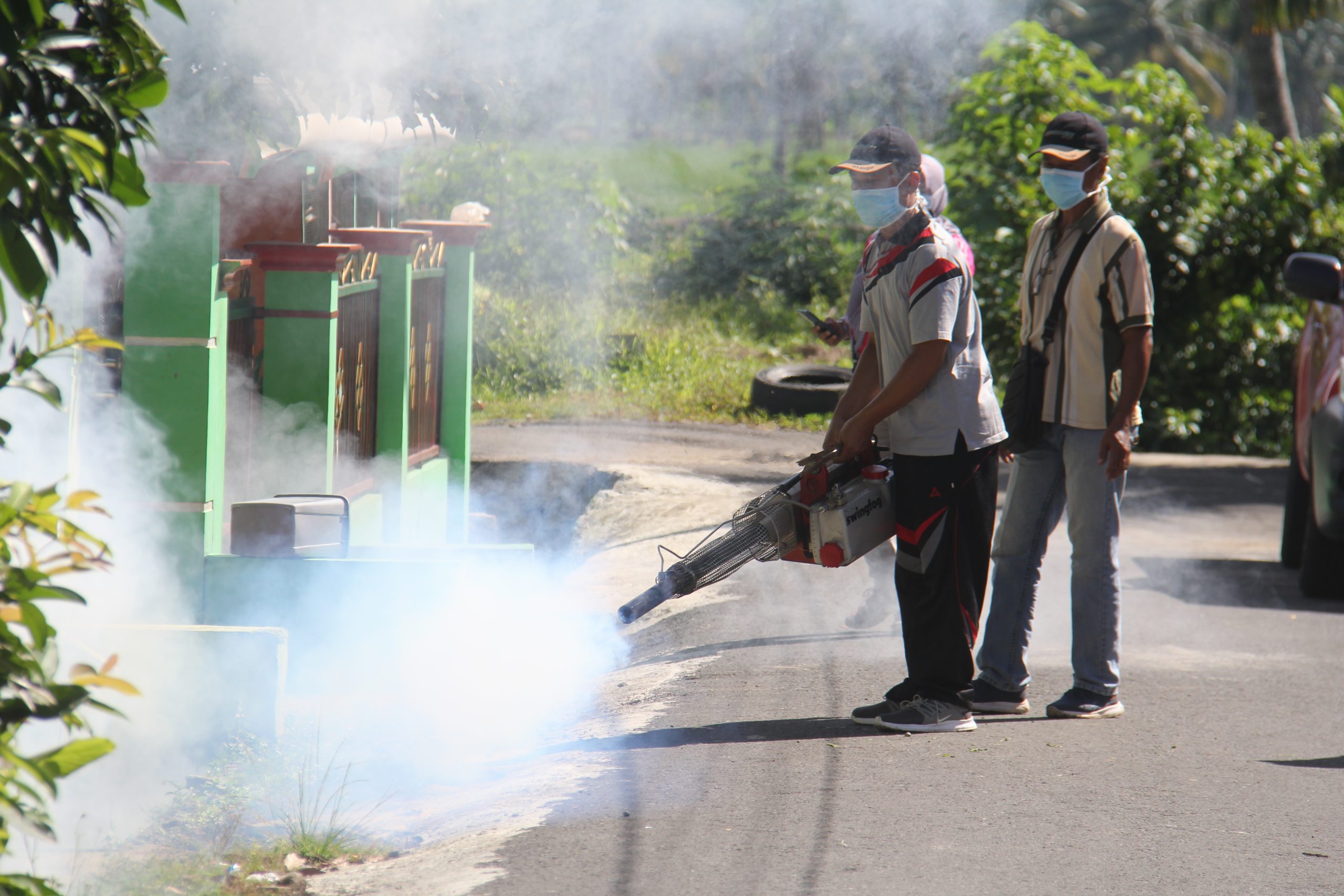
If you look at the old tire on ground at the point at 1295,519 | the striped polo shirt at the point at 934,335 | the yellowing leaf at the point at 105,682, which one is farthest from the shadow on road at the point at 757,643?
the yellowing leaf at the point at 105,682

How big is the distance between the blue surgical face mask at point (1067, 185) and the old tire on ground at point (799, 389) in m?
9.40

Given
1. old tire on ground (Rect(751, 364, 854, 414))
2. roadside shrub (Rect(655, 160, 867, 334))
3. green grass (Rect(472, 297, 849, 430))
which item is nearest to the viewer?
old tire on ground (Rect(751, 364, 854, 414))

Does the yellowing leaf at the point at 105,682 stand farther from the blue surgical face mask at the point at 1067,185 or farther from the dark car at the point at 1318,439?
the dark car at the point at 1318,439

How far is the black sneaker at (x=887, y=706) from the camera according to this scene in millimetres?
4008

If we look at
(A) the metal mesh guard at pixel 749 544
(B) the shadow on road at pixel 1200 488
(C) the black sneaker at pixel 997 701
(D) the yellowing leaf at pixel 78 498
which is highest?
(D) the yellowing leaf at pixel 78 498

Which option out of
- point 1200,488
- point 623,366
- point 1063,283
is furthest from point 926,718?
point 623,366

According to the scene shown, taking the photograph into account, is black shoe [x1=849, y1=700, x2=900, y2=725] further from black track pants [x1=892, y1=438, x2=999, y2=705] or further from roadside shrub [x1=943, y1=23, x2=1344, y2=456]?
roadside shrub [x1=943, y1=23, x2=1344, y2=456]

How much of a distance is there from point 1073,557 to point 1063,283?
890mm

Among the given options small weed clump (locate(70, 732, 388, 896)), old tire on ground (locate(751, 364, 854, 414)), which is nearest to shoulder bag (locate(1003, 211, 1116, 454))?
small weed clump (locate(70, 732, 388, 896))

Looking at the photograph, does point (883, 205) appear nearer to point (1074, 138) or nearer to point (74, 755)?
point (1074, 138)

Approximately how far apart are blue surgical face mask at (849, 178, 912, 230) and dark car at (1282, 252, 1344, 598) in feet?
6.14

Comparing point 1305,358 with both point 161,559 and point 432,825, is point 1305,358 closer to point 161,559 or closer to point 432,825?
point 432,825

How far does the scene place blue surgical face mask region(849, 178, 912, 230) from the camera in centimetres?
388

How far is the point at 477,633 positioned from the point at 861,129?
27.0 meters
